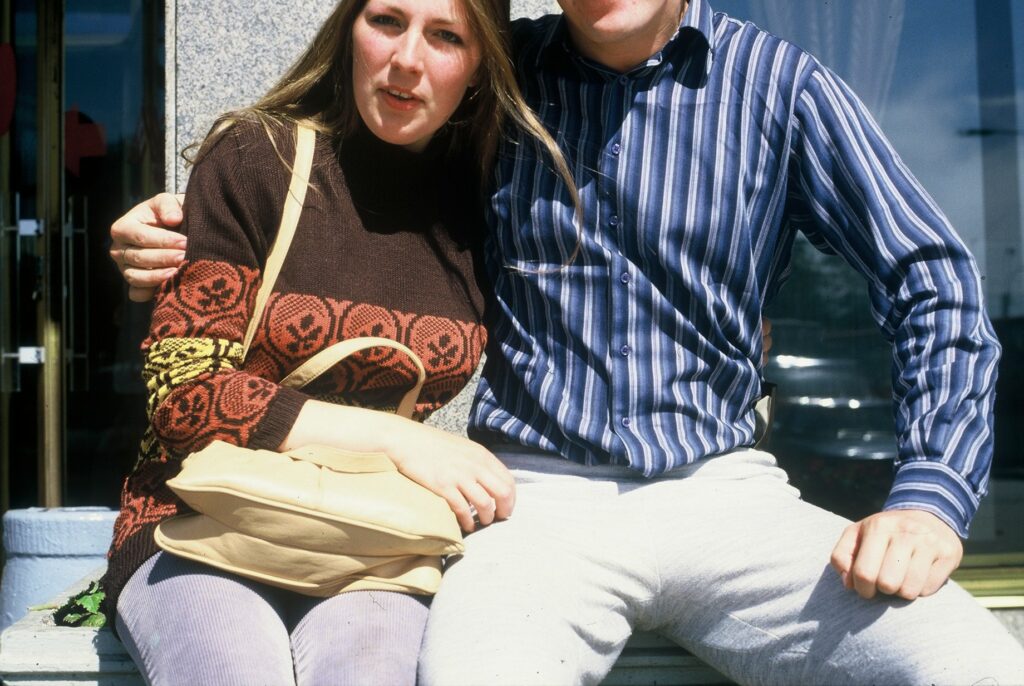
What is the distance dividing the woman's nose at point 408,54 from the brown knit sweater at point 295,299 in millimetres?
215

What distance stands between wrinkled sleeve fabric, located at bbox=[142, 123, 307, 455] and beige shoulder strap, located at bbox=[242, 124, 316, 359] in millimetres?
19

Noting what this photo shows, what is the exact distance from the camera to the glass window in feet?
13.0

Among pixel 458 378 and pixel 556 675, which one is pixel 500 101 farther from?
pixel 556 675

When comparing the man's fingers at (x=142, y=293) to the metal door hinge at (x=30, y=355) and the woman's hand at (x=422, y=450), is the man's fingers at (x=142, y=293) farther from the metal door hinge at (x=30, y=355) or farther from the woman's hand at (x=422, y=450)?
the metal door hinge at (x=30, y=355)

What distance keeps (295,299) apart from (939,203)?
2971 mm

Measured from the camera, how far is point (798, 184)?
6.98 feet

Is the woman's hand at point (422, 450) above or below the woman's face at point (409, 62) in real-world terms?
below

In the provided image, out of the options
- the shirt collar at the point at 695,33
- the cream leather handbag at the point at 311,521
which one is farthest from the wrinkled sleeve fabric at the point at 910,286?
the cream leather handbag at the point at 311,521

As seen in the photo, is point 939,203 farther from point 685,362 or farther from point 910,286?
point 685,362

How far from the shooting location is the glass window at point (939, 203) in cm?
396

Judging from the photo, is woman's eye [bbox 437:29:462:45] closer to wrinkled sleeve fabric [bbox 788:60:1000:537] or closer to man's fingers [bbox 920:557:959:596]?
wrinkled sleeve fabric [bbox 788:60:1000:537]

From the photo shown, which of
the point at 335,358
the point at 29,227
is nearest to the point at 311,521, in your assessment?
the point at 335,358

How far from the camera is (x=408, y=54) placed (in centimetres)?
209

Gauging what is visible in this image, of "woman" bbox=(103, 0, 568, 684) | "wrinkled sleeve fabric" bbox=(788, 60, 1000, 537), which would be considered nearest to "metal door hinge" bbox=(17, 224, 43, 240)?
"woman" bbox=(103, 0, 568, 684)
